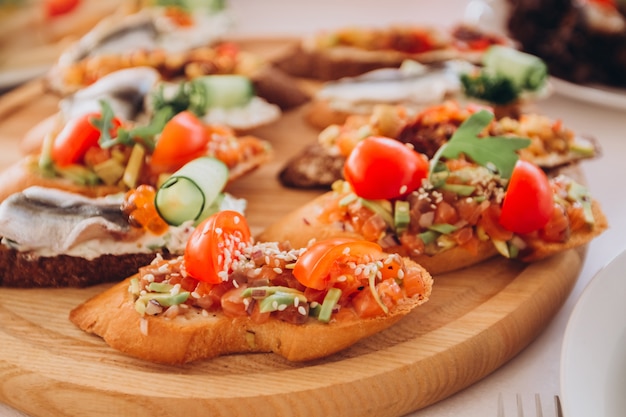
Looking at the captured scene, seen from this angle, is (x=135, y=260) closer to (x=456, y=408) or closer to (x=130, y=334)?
(x=130, y=334)

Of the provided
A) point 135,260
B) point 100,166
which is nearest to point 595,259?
point 135,260

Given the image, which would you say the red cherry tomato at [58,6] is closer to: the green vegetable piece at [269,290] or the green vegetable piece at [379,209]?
the green vegetable piece at [379,209]

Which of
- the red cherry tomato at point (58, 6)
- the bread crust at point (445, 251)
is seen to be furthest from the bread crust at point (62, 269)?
the red cherry tomato at point (58, 6)

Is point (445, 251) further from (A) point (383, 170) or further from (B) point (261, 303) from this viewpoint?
(B) point (261, 303)

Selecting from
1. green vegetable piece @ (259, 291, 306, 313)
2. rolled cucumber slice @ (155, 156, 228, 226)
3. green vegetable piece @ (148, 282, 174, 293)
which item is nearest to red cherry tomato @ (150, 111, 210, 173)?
rolled cucumber slice @ (155, 156, 228, 226)

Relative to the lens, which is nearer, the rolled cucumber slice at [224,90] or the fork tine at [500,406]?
the fork tine at [500,406]

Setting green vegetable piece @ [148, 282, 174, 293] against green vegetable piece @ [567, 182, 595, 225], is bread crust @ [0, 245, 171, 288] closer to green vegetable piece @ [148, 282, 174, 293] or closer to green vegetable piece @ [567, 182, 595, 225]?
green vegetable piece @ [148, 282, 174, 293]
